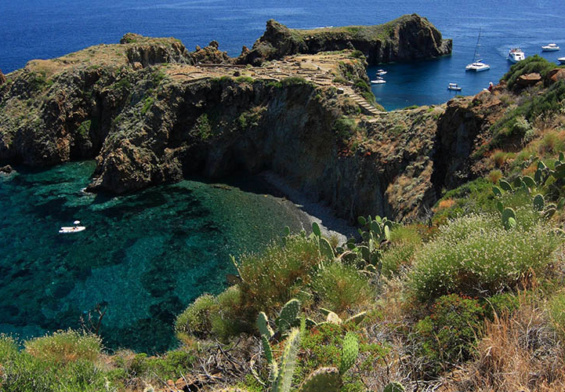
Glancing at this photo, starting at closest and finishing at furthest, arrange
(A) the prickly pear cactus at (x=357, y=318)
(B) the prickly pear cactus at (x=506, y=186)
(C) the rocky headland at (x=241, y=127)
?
(A) the prickly pear cactus at (x=357, y=318)
(B) the prickly pear cactus at (x=506, y=186)
(C) the rocky headland at (x=241, y=127)

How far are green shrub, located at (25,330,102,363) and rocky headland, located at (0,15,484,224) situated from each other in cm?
2264

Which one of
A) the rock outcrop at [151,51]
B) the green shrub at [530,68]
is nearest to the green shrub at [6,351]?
the green shrub at [530,68]

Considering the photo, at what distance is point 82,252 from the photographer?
37531 millimetres

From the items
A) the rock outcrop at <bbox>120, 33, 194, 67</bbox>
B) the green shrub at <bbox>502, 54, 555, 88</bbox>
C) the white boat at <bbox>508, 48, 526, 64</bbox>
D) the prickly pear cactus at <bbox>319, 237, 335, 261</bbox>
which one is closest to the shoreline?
the green shrub at <bbox>502, 54, 555, 88</bbox>

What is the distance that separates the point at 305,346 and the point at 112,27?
617 feet

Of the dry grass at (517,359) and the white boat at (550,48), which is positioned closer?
the dry grass at (517,359)

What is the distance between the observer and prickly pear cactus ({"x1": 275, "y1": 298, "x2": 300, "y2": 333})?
10797mm

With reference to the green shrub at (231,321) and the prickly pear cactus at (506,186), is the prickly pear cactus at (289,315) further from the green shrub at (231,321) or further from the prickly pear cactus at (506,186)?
the prickly pear cactus at (506,186)

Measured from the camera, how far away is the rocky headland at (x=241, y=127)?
35.8m

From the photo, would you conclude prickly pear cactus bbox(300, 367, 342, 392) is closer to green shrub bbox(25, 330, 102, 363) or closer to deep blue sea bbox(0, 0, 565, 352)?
green shrub bbox(25, 330, 102, 363)

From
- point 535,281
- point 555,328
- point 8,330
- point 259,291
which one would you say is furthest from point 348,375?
point 8,330

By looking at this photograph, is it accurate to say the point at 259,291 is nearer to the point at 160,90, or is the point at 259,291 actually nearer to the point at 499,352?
the point at 499,352

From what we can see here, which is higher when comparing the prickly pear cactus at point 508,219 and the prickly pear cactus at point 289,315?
the prickly pear cactus at point 508,219

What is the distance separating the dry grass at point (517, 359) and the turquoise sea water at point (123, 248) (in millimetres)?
21532
